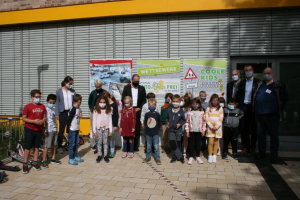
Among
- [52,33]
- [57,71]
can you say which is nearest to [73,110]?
[57,71]

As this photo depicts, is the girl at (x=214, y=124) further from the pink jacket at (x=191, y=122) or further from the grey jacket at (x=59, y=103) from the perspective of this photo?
the grey jacket at (x=59, y=103)

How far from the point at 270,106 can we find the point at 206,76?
8.32 ft

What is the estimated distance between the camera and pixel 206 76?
27.3 feet

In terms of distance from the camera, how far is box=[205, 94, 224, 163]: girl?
6.31m

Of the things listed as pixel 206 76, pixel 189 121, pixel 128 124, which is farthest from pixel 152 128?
pixel 206 76

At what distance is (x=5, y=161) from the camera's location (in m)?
6.16

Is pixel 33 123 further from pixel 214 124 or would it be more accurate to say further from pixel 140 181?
pixel 214 124

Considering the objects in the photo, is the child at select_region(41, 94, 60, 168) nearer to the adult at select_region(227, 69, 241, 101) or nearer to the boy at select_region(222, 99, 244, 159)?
the boy at select_region(222, 99, 244, 159)

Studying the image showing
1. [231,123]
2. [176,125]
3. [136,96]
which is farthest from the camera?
[136,96]

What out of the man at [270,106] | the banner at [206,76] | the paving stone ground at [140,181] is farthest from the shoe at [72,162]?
the man at [270,106]

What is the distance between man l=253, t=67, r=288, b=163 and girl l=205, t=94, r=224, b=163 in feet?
3.04

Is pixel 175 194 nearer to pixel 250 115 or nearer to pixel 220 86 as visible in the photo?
pixel 250 115

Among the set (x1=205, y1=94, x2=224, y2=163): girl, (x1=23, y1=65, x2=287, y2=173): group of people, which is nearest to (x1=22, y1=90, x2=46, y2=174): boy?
(x1=23, y1=65, x2=287, y2=173): group of people

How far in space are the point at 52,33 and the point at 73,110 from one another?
4.81 metres
